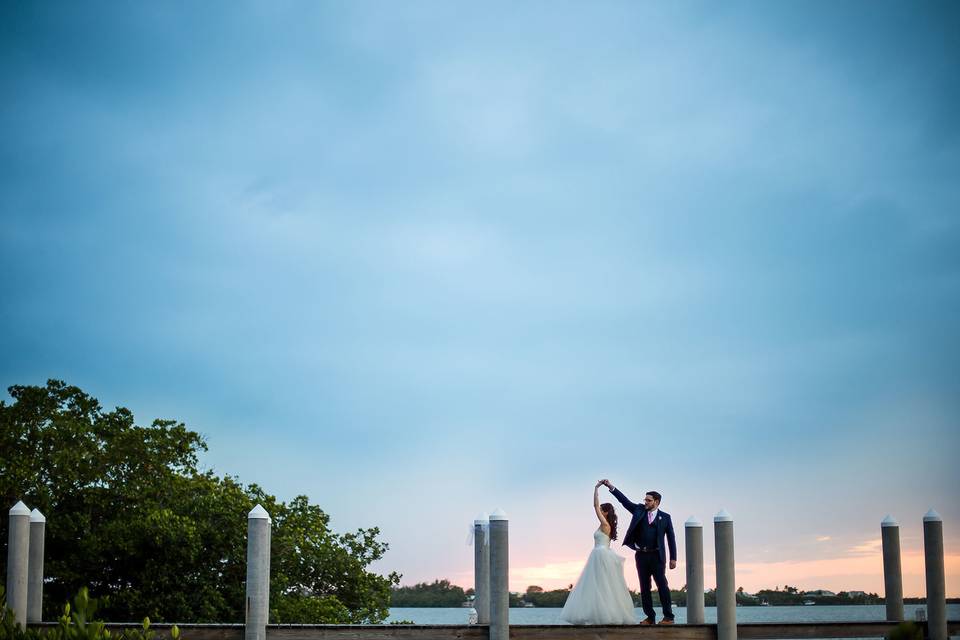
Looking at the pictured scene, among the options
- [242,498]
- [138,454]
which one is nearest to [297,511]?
[242,498]

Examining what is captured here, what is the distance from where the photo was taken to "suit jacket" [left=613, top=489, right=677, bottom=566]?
16531mm

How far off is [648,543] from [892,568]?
3.90 meters

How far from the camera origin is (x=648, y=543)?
1648 cm

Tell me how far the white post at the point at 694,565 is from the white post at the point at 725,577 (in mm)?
850

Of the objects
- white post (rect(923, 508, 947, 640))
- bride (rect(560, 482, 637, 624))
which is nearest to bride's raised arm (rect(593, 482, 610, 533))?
bride (rect(560, 482, 637, 624))

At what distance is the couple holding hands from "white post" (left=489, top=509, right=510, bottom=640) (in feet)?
9.74

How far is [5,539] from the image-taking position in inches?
1029

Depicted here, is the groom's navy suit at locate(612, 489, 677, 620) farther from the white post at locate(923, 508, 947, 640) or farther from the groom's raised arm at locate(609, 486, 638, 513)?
the white post at locate(923, 508, 947, 640)

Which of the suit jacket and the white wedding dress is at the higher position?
the suit jacket

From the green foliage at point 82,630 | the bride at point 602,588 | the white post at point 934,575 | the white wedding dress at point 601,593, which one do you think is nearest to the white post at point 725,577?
the bride at point 602,588

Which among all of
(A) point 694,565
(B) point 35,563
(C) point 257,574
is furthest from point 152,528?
(A) point 694,565

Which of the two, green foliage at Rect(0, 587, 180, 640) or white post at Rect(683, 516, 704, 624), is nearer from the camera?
green foliage at Rect(0, 587, 180, 640)

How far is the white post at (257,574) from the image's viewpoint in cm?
1392

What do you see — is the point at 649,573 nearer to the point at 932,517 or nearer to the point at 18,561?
the point at 932,517
